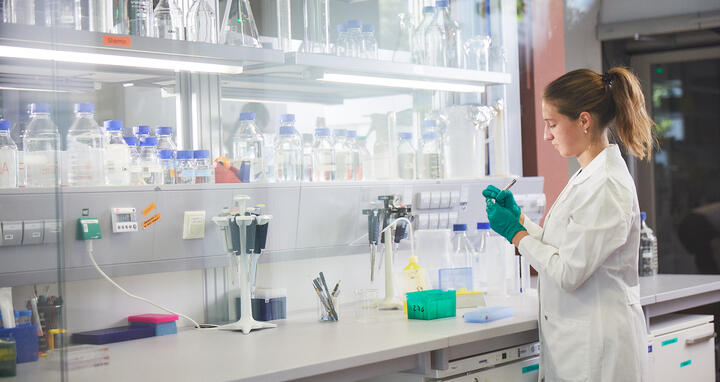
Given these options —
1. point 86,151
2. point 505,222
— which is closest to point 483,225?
point 505,222

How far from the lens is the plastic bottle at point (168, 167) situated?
242 cm

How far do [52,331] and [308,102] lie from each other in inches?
60.8

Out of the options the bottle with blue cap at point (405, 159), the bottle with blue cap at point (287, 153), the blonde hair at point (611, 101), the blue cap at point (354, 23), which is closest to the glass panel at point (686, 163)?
the bottle with blue cap at point (405, 159)

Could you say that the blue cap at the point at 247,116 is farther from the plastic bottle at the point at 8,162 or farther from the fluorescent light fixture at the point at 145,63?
the plastic bottle at the point at 8,162

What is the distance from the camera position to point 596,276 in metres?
2.23

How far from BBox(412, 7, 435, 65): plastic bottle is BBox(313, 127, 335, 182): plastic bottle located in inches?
23.6

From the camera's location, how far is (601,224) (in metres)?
2.15

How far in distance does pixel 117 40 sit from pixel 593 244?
1398mm

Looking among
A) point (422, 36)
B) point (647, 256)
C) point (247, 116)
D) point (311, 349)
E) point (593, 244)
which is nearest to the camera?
point (311, 349)

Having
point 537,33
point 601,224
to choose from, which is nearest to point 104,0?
point 601,224

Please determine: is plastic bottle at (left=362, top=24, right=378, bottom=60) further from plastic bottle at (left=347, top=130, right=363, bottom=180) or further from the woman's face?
the woman's face

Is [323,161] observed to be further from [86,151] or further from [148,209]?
[86,151]

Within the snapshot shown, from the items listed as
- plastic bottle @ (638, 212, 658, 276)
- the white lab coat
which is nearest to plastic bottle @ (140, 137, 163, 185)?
the white lab coat

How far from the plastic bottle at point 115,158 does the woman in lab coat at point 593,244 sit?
1186 mm
